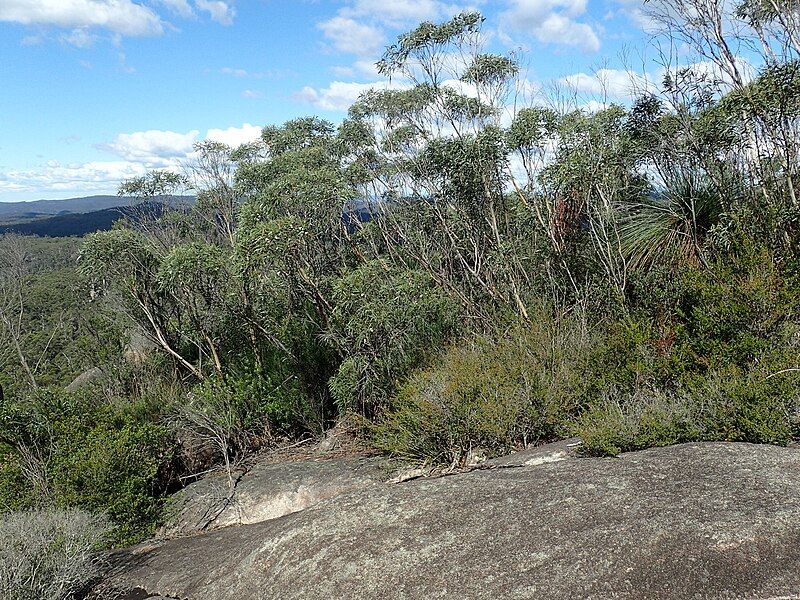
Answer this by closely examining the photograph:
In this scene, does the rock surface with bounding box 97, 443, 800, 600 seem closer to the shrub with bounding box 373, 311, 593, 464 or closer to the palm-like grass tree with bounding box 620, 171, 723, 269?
the shrub with bounding box 373, 311, 593, 464

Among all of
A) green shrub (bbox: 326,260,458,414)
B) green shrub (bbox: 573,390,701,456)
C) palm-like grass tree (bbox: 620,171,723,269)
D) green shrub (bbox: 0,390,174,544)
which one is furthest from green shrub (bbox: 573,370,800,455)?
green shrub (bbox: 0,390,174,544)

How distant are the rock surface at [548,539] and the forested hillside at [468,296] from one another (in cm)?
128

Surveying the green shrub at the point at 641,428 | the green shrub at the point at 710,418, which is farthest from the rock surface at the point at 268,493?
the green shrub at the point at 710,418

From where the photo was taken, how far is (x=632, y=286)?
10273 millimetres

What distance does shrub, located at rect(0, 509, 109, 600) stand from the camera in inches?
214

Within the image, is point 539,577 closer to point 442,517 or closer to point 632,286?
point 442,517

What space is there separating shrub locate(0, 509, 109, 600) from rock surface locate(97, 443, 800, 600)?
0.39m

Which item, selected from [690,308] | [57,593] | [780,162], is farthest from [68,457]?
[780,162]

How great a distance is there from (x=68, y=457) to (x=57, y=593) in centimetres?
597

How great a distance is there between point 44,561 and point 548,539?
4623 millimetres

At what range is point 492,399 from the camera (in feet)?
27.6

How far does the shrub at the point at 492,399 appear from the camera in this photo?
8.19 metres

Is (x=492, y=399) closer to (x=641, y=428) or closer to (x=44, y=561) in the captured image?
(x=641, y=428)

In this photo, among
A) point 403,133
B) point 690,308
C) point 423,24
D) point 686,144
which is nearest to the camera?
point 690,308
